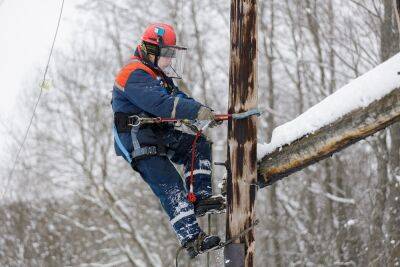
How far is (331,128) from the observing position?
4.23m

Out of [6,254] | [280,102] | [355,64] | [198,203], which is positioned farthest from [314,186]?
[198,203]

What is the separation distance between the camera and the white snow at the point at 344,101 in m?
3.91

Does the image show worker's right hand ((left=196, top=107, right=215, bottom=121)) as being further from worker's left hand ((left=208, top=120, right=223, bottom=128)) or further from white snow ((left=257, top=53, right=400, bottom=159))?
white snow ((left=257, top=53, right=400, bottom=159))

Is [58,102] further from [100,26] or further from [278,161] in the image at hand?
[278,161]

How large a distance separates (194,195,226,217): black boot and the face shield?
3.21ft

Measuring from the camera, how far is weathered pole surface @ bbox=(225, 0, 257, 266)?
178 inches

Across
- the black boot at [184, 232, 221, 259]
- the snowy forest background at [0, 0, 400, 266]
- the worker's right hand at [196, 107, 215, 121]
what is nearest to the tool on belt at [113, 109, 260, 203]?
the worker's right hand at [196, 107, 215, 121]

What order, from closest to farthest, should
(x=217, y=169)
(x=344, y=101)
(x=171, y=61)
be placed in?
(x=344, y=101) → (x=171, y=61) → (x=217, y=169)

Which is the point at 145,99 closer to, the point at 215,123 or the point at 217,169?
the point at 215,123

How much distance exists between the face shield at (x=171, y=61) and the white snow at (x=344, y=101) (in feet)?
3.32

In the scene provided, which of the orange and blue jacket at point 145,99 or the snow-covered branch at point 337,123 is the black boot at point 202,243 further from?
the orange and blue jacket at point 145,99

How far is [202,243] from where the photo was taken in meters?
4.75

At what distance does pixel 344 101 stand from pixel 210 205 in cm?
138

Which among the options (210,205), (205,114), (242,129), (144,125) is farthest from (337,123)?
(144,125)
